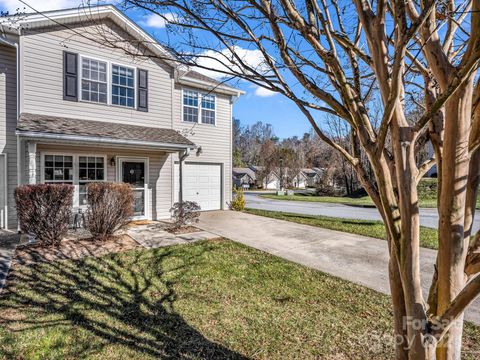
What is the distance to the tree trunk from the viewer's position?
1565 millimetres

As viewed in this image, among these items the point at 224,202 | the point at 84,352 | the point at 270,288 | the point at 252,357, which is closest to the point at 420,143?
the point at 252,357

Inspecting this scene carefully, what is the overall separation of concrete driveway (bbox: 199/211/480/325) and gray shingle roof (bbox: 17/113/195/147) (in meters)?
3.30

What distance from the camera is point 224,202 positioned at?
12938 mm

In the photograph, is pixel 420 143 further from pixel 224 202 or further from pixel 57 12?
pixel 224 202

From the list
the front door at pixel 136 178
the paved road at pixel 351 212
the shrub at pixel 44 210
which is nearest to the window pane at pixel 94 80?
the front door at pixel 136 178

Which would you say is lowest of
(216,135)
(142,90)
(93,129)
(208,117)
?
(93,129)

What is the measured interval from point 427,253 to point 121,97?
1016 centimetres

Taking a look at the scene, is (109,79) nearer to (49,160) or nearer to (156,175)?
(49,160)

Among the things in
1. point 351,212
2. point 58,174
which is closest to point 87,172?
point 58,174

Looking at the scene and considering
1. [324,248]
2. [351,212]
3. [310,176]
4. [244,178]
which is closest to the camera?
[324,248]

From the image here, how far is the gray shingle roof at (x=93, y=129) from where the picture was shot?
294 inches

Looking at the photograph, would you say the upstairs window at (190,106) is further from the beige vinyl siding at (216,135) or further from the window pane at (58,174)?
the window pane at (58,174)

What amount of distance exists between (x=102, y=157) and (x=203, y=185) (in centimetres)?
432

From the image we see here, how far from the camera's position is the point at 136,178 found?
10055 millimetres
